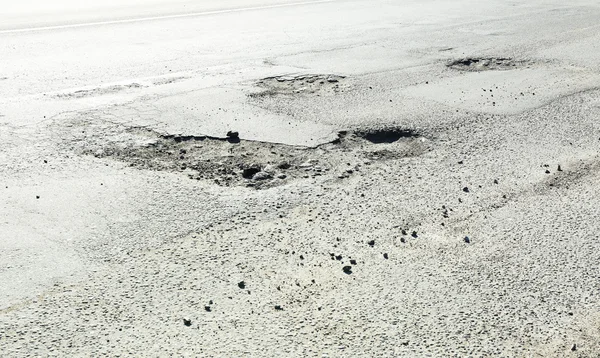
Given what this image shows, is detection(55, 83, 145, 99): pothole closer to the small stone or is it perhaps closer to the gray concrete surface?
the gray concrete surface

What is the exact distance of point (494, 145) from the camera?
6145 mm

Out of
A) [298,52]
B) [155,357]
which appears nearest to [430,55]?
[298,52]

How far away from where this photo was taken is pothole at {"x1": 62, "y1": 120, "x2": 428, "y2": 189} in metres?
5.46

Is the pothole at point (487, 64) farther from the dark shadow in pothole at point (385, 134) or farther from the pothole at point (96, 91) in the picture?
the pothole at point (96, 91)

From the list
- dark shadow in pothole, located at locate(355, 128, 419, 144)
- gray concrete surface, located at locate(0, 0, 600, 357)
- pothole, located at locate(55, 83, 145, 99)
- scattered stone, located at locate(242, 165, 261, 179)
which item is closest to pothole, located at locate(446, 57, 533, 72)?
gray concrete surface, located at locate(0, 0, 600, 357)

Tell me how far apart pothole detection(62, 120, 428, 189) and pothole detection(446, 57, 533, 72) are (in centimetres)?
294

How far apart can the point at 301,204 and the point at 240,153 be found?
3.69ft

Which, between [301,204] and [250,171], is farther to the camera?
[250,171]

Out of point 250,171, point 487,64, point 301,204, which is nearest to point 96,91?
point 250,171

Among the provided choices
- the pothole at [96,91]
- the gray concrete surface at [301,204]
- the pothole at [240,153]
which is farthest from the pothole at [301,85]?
the pothole at [240,153]

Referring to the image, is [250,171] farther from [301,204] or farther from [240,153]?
[301,204]

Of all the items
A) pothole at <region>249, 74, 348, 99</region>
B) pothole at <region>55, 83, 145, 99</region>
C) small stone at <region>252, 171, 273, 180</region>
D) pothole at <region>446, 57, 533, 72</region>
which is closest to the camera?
small stone at <region>252, 171, 273, 180</region>

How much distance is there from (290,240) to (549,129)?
10.9 feet

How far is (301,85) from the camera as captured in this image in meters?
8.12
